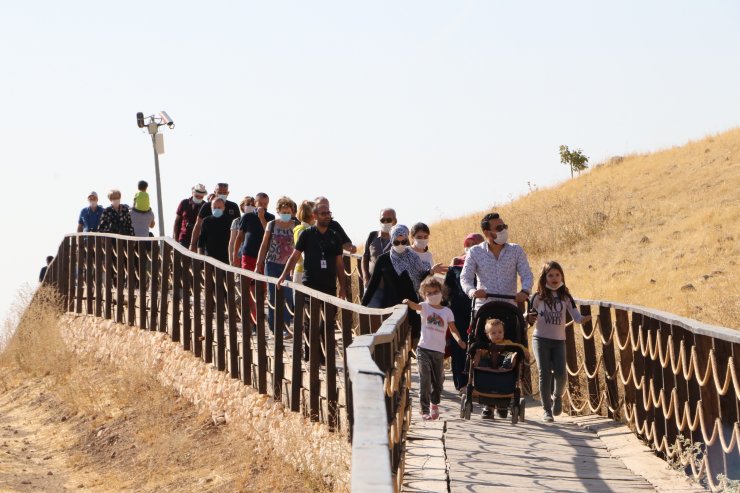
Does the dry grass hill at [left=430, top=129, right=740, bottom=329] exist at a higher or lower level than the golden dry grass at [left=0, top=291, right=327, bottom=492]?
higher

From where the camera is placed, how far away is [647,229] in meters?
37.0

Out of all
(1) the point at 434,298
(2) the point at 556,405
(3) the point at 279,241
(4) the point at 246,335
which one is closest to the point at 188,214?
(3) the point at 279,241

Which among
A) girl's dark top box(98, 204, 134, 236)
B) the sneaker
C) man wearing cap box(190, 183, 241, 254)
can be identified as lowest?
the sneaker

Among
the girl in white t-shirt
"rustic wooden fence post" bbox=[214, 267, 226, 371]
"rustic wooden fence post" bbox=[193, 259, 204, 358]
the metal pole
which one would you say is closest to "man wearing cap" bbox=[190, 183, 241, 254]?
"rustic wooden fence post" bbox=[193, 259, 204, 358]

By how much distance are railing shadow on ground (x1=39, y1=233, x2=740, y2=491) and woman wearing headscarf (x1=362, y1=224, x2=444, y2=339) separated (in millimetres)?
654

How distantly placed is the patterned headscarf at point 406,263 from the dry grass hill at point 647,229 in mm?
9645

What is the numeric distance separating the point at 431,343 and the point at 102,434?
7.57 meters

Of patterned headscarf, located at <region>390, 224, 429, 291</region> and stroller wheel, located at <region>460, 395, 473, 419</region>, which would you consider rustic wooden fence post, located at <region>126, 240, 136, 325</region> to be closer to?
patterned headscarf, located at <region>390, 224, 429, 291</region>

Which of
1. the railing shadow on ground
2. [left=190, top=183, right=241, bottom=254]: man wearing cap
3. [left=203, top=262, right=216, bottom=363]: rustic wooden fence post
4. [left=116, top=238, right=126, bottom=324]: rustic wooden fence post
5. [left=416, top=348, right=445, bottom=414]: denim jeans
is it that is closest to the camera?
the railing shadow on ground

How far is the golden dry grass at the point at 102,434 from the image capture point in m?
13.3

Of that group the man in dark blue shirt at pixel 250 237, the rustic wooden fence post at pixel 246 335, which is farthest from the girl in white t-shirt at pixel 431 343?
the man in dark blue shirt at pixel 250 237

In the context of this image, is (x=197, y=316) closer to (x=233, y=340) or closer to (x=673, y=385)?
(x=233, y=340)

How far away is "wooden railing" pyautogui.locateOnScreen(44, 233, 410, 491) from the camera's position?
6370mm

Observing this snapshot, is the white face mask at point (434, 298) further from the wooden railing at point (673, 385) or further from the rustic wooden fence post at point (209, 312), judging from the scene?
the rustic wooden fence post at point (209, 312)
